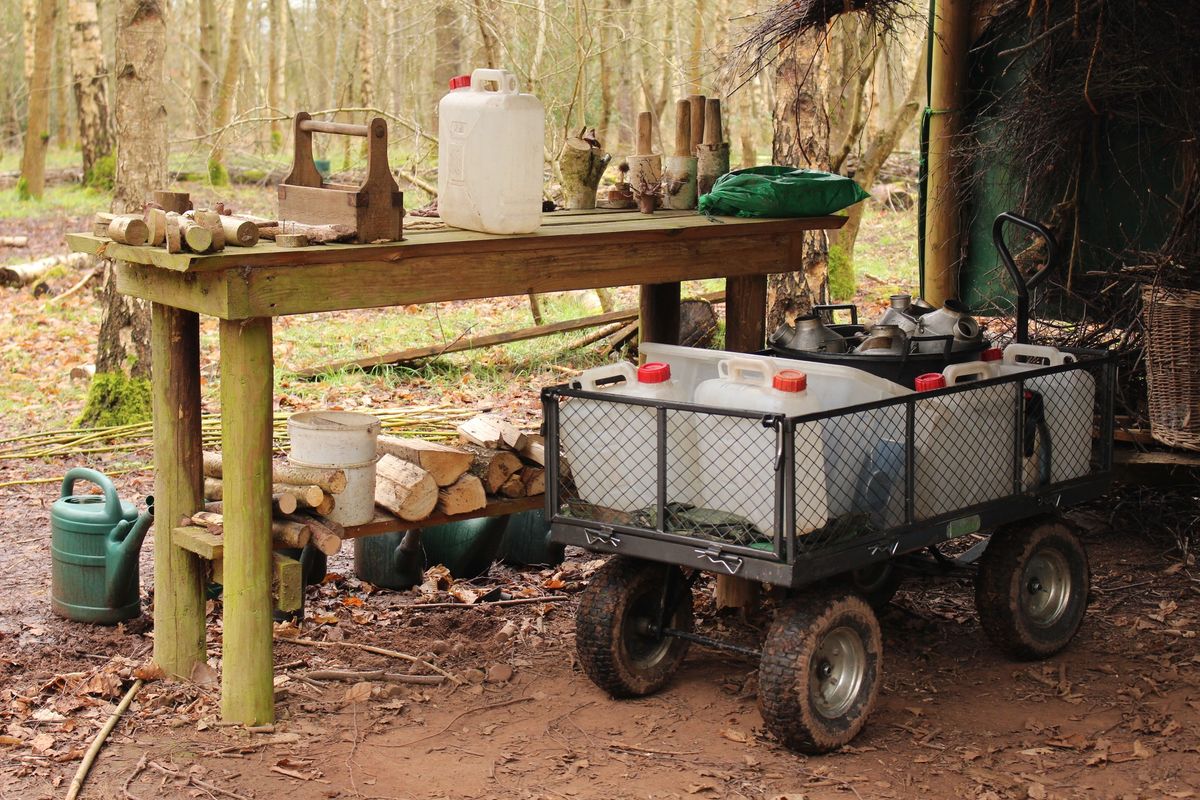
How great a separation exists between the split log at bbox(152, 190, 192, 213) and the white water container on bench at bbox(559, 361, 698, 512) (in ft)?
4.58

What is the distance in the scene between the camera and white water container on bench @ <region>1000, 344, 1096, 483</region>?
15.4 feet

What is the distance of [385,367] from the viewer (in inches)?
373

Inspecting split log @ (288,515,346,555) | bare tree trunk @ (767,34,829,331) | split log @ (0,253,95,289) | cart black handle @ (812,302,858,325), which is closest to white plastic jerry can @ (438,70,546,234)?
split log @ (288,515,346,555)

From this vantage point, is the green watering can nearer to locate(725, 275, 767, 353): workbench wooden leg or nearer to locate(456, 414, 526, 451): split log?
locate(456, 414, 526, 451): split log

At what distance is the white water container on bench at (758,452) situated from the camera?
3846mm

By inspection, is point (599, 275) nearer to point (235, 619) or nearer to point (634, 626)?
point (634, 626)

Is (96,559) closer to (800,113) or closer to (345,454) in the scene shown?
(345,454)

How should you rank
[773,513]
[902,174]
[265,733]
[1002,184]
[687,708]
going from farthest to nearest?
[902,174] → [1002,184] → [687,708] → [265,733] → [773,513]

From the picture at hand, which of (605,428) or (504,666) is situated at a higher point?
(605,428)

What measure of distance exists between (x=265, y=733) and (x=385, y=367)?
557cm

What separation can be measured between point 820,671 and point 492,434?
166 cm

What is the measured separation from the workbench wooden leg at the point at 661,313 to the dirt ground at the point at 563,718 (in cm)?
118

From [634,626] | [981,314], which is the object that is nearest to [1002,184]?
[981,314]

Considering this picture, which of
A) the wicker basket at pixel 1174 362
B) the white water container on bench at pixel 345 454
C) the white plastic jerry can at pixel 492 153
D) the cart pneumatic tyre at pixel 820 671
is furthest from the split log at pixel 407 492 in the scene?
the wicker basket at pixel 1174 362
